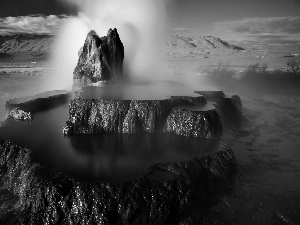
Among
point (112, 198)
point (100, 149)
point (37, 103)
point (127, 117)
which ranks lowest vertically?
point (112, 198)

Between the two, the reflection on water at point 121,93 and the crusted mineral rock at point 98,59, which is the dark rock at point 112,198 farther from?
the crusted mineral rock at point 98,59

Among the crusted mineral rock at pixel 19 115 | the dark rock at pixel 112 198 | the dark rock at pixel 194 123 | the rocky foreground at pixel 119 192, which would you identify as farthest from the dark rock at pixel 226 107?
the crusted mineral rock at pixel 19 115

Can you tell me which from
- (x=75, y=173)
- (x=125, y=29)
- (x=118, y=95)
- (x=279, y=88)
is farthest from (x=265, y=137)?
(x=279, y=88)

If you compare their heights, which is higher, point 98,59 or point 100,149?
point 98,59

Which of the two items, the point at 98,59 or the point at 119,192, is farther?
the point at 98,59

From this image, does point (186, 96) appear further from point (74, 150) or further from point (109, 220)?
point (109, 220)

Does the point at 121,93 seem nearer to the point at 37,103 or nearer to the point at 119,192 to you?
the point at 37,103

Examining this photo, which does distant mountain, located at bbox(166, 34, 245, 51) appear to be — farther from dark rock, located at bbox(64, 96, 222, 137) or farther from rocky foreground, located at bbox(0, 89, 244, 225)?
rocky foreground, located at bbox(0, 89, 244, 225)

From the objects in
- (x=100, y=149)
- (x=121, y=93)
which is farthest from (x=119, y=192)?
(x=121, y=93)
